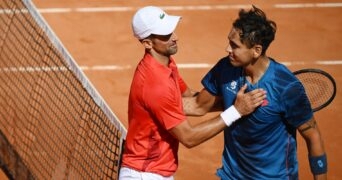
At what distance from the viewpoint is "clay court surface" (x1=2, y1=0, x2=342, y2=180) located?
35.2ft

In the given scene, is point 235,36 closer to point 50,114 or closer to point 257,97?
point 257,97

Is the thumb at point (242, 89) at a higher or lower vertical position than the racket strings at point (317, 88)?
lower

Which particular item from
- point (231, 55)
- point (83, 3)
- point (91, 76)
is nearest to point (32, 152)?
point (91, 76)

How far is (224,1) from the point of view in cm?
1306

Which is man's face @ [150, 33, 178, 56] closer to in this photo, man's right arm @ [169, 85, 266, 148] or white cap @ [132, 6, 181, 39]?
white cap @ [132, 6, 181, 39]

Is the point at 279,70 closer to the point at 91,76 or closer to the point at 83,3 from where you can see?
the point at 91,76

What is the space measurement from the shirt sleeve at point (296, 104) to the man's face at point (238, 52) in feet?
1.22

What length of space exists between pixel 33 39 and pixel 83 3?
11.2 feet

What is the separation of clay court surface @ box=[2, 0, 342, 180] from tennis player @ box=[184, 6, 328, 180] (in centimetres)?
373

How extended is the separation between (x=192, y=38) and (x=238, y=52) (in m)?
6.62

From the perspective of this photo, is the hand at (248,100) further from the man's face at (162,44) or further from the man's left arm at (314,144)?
the man's face at (162,44)

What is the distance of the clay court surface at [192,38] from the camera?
10734mm

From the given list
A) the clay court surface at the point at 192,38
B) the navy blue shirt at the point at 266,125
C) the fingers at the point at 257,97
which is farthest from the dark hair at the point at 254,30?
the clay court surface at the point at 192,38

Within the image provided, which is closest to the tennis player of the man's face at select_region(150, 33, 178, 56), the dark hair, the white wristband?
the dark hair
